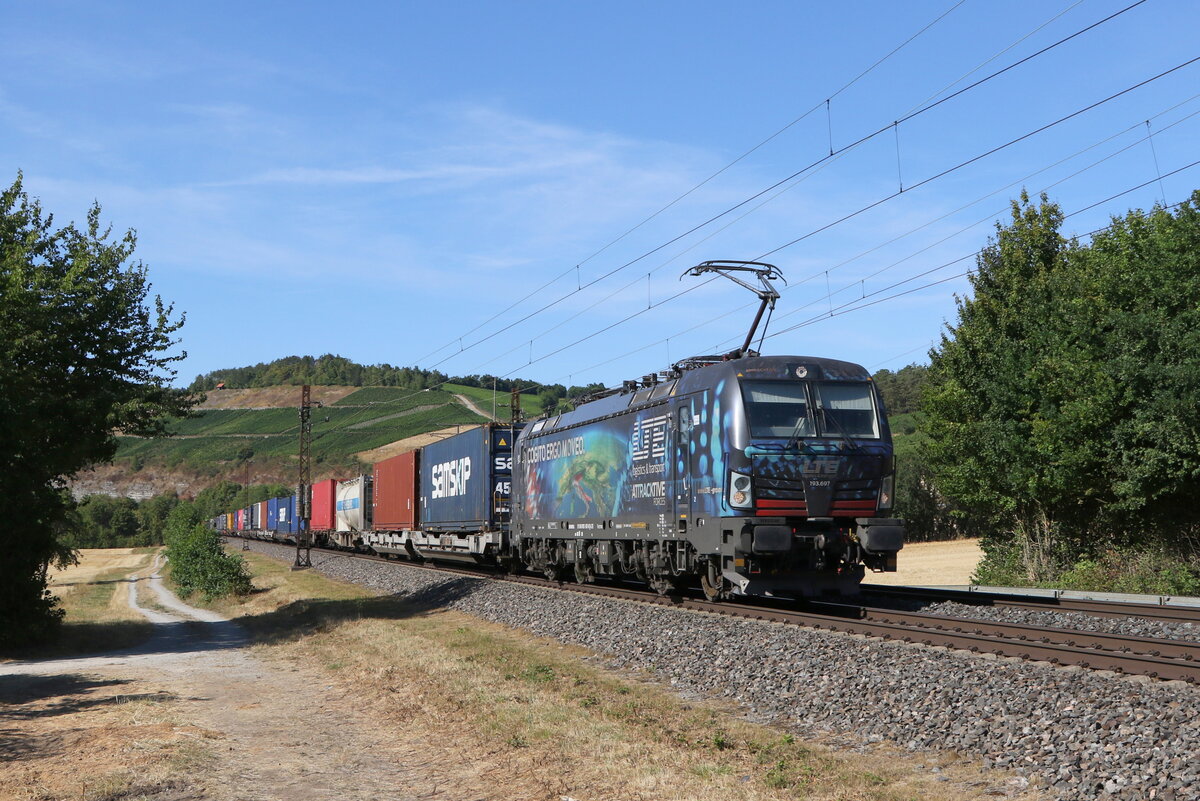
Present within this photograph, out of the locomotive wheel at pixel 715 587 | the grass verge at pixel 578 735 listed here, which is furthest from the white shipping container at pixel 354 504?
the locomotive wheel at pixel 715 587

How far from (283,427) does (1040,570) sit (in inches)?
6106

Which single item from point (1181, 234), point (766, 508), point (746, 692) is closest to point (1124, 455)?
point (1181, 234)

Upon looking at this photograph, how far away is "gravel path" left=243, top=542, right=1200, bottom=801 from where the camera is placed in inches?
288

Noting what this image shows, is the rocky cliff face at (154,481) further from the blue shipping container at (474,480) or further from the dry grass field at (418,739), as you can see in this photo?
the dry grass field at (418,739)

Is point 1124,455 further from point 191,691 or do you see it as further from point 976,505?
point 191,691

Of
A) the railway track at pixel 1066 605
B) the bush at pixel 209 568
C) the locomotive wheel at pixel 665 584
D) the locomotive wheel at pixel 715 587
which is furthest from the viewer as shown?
the bush at pixel 209 568

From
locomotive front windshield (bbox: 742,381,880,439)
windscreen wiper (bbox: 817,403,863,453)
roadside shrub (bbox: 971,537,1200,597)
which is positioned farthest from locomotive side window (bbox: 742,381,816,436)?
roadside shrub (bbox: 971,537,1200,597)

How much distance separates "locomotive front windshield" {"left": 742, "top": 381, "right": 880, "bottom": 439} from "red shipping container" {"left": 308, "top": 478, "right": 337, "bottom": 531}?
45437 mm

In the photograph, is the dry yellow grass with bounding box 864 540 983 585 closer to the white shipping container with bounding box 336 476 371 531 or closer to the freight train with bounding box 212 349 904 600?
the freight train with bounding box 212 349 904 600

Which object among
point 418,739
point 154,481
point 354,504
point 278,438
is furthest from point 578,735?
point 154,481

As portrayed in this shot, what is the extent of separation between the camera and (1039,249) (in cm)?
3344

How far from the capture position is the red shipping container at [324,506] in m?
58.4

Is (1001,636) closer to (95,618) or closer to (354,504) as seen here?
(95,618)

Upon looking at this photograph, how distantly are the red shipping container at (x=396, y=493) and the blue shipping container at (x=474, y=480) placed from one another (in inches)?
139
